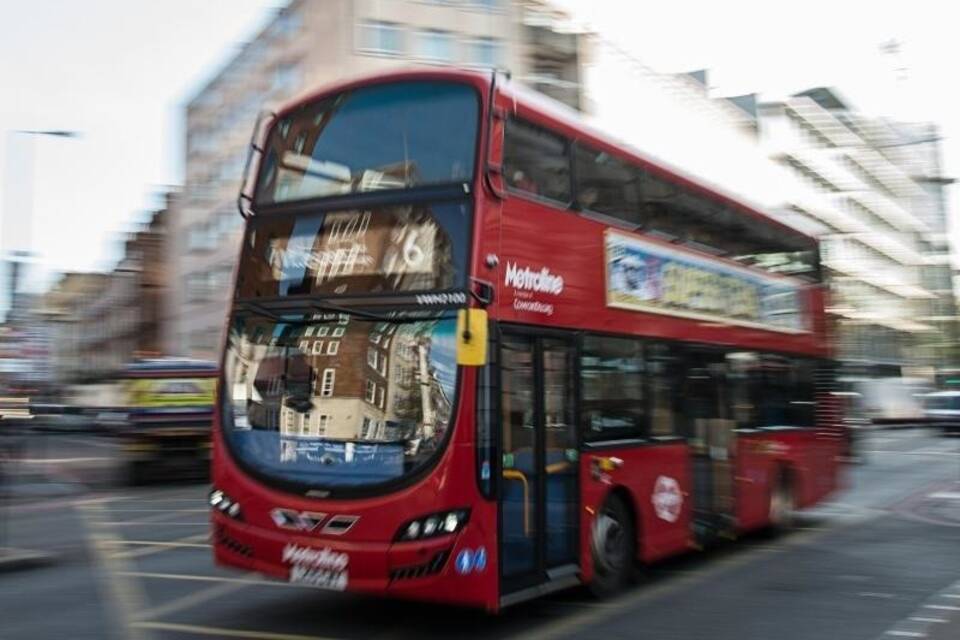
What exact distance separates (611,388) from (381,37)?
33579 millimetres

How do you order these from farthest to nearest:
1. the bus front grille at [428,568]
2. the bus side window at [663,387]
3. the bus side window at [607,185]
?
the bus side window at [663,387] → the bus side window at [607,185] → the bus front grille at [428,568]

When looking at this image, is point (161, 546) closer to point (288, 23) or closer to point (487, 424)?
point (487, 424)

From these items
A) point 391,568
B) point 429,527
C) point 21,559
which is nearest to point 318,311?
point 429,527

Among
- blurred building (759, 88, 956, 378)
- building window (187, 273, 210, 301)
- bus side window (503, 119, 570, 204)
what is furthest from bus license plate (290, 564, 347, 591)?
blurred building (759, 88, 956, 378)

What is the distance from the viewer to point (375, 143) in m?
7.02

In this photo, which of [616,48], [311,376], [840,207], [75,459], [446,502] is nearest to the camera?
[446,502]

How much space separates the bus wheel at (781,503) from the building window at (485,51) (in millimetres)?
30877

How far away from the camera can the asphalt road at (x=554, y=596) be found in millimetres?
6871

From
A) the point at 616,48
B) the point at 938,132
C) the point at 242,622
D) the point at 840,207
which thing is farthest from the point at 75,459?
the point at 840,207

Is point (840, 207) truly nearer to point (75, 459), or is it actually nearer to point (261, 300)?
point (75, 459)

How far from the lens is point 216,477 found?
6953 millimetres

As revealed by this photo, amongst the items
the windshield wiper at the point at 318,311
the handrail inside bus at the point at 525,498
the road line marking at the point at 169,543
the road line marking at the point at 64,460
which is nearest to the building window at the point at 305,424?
the windshield wiper at the point at 318,311

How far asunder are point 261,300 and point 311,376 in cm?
82

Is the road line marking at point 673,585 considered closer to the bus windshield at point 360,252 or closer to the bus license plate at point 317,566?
the bus license plate at point 317,566
